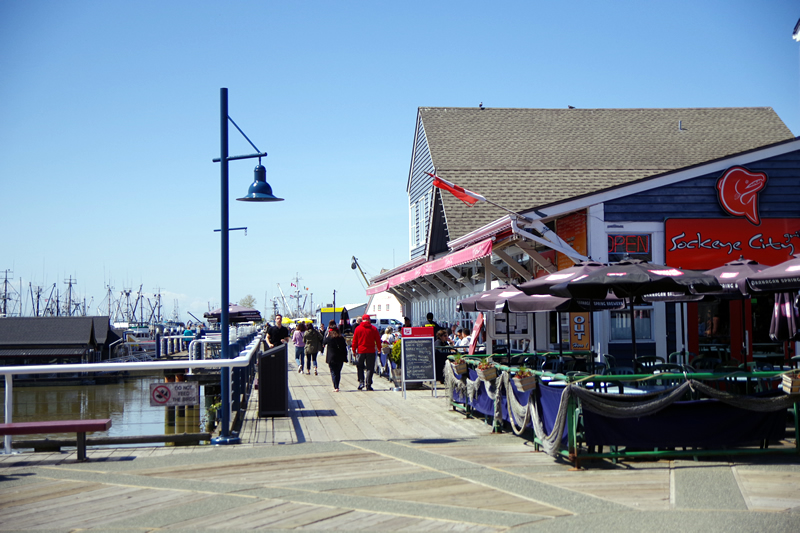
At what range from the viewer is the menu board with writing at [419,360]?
615 inches

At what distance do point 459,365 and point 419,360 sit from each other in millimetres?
3303

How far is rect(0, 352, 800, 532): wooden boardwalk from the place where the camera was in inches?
244

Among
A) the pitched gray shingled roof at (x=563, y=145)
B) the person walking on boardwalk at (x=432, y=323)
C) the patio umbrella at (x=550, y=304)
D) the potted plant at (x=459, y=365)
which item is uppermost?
the pitched gray shingled roof at (x=563, y=145)

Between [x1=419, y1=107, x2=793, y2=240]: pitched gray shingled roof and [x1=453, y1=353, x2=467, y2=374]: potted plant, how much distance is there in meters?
8.41

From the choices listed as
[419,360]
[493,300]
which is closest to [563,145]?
[419,360]

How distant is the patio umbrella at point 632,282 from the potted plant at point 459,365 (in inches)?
120

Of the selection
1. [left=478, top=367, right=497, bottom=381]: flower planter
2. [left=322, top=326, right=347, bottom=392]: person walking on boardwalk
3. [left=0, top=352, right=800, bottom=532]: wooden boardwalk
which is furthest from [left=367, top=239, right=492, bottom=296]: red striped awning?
[left=0, top=352, right=800, bottom=532]: wooden boardwalk

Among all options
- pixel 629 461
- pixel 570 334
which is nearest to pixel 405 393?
pixel 570 334

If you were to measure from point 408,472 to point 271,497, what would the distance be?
1.65 metres

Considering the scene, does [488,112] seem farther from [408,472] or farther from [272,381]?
[408,472]

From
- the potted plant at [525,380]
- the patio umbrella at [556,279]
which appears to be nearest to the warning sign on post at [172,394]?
the potted plant at [525,380]

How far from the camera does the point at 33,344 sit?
35719 mm

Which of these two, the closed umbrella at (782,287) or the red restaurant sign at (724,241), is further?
the red restaurant sign at (724,241)

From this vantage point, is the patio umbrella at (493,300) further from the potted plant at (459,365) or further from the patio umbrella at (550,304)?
the potted plant at (459,365)
